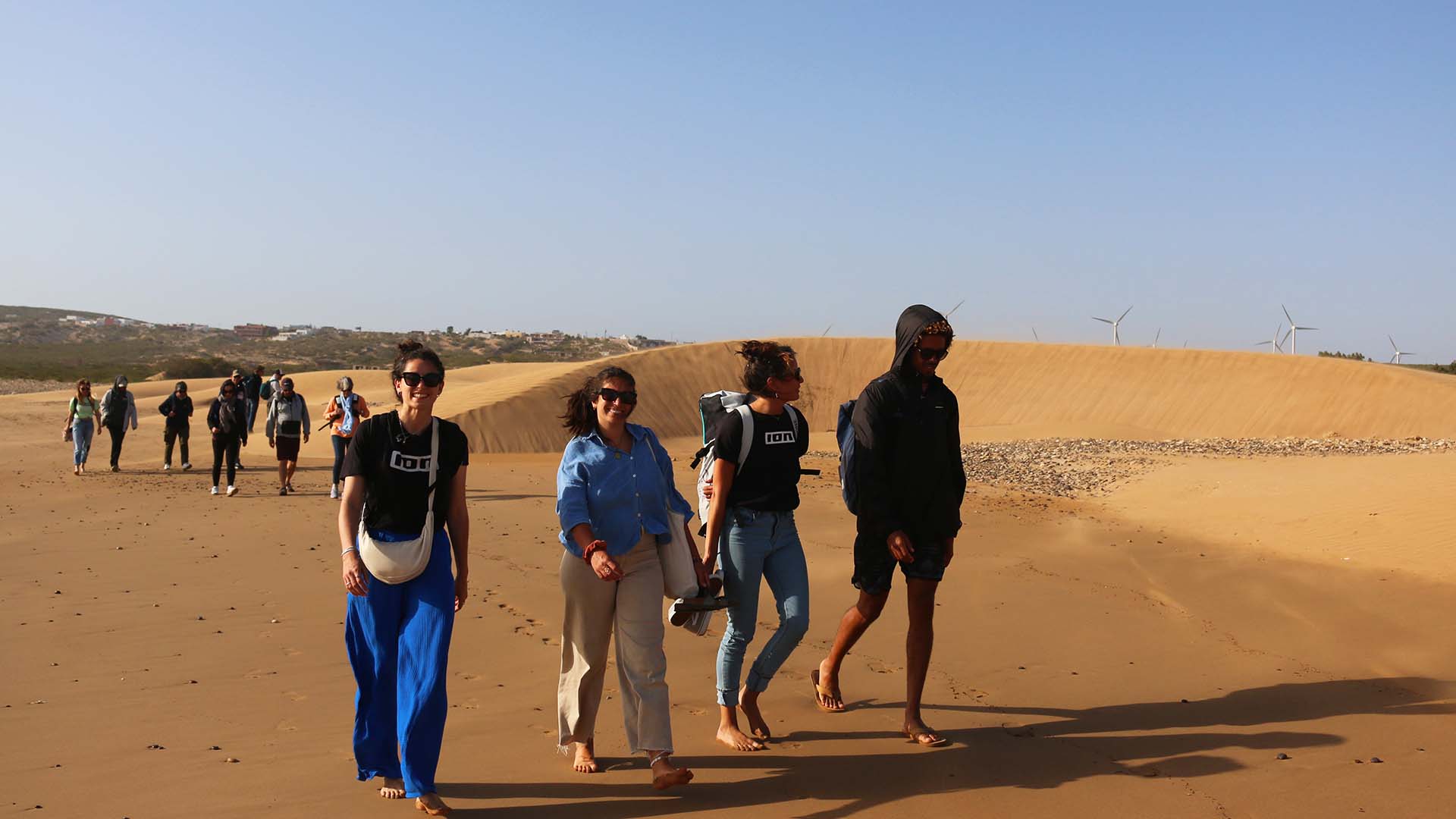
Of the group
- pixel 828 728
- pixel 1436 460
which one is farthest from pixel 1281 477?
pixel 828 728

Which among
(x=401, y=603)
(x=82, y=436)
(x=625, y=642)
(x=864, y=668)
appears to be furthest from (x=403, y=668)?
(x=82, y=436)

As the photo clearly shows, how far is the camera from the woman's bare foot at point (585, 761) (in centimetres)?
490

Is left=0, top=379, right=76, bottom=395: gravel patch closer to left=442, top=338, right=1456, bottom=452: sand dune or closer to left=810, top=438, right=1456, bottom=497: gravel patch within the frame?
left=442, top=338, right=1456, bottom=452: sand dune

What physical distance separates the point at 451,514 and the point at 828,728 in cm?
221

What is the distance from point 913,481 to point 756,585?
883mm

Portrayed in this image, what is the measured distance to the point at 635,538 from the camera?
4664 mm

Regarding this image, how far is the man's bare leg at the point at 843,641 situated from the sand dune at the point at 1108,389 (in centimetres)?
2571

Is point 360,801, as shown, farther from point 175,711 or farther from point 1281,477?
point 1281,477

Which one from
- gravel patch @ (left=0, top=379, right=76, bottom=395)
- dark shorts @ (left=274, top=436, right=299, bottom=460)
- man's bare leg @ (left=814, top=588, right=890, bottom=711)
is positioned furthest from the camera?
gravel patch @ (left=0, top=379, right=76, bottom=395)

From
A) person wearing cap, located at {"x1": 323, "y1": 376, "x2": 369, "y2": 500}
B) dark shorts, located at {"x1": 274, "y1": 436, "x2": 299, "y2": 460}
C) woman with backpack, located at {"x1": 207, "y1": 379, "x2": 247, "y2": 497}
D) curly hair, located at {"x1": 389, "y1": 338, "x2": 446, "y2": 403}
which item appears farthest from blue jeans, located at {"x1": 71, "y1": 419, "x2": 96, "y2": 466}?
curly hair, located at {"x1": 389, "y1": 338, "x2": 446, "y2": 403}

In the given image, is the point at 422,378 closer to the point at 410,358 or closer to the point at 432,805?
the point at 410,358

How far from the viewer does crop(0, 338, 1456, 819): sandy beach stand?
466 centimetres

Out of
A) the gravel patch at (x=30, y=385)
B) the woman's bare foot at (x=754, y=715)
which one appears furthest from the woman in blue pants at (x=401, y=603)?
the gravel patch at (x=30, y=385)

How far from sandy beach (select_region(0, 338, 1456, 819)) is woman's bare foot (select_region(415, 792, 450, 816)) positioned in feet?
0.48
